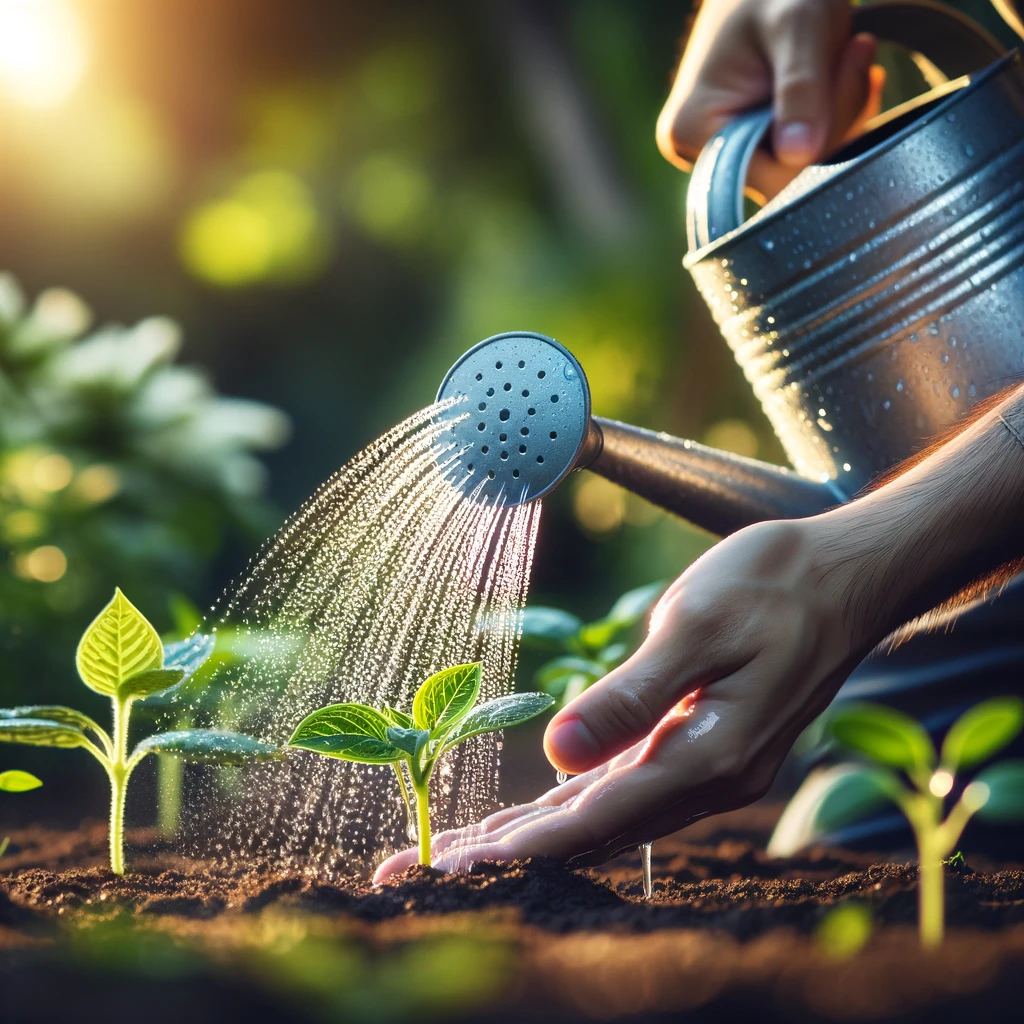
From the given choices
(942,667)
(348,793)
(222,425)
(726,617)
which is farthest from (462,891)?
(222,425)

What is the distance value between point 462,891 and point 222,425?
176cm

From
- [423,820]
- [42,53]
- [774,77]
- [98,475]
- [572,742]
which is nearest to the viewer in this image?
[572,742]

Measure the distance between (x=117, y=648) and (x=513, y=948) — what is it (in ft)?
1.60

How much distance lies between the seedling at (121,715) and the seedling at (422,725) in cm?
8

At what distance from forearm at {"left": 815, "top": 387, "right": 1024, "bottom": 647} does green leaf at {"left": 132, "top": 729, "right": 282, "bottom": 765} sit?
0.45 metres

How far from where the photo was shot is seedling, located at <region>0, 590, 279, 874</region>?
75 cm

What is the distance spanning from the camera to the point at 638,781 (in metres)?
0.64

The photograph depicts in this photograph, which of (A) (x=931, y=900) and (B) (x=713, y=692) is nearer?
(A) (x=931, y=900)

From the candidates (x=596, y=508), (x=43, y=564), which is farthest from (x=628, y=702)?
(x=596, y=508)

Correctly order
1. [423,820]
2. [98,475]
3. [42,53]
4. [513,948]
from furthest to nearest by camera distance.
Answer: [42,53]
[98,475]
[423,820]
[513,948]

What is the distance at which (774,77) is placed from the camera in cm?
118

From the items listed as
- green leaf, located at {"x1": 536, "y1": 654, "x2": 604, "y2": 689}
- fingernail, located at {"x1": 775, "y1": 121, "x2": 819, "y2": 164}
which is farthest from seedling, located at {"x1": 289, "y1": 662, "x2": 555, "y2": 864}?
fingernail, located at {"x1": 775, "y1": 121, "x2": 819, "y2": 164}

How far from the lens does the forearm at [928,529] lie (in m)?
0.67

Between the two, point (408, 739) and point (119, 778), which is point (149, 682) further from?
point (408, 739)
